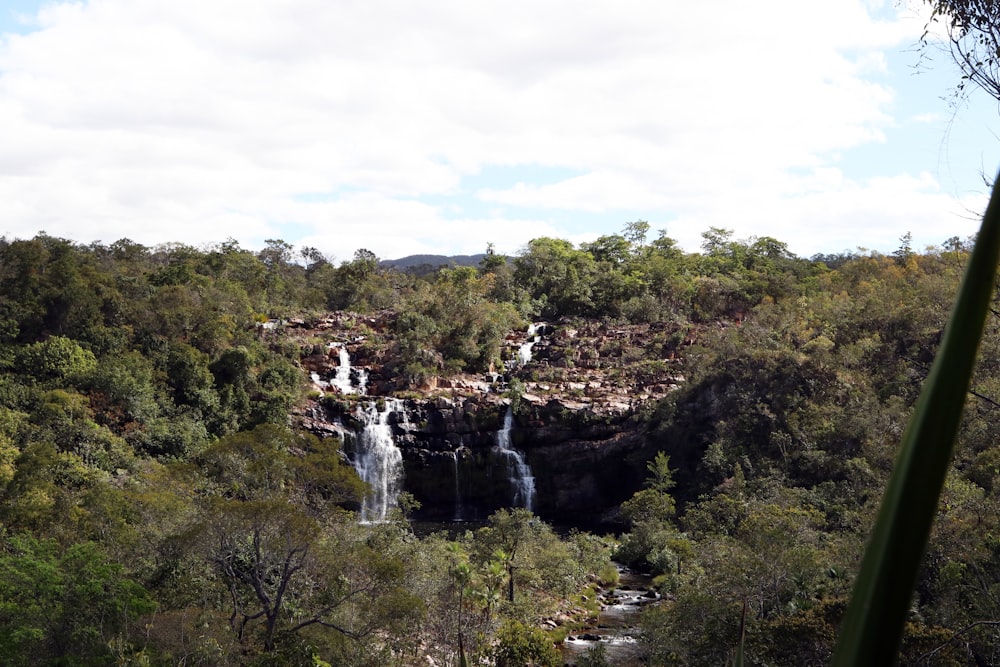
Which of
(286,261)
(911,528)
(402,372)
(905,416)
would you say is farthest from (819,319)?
(286,261)

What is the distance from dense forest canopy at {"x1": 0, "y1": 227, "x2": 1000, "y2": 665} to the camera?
11312mm

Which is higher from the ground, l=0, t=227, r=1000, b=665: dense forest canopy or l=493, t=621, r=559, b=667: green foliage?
l=0, t=227, r=1000, b=665: dense forest canopy

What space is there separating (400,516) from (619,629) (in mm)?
5439

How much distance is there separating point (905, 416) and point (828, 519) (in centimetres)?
396

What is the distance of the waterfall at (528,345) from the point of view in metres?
33.2

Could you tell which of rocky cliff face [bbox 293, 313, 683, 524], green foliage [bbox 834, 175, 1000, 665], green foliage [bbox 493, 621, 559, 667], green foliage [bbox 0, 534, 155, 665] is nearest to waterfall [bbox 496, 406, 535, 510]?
rocky cliff face [bbox 293, 313, 683, 524]

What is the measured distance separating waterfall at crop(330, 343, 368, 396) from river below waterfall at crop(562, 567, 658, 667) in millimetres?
13381

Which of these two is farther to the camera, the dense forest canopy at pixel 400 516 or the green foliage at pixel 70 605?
the dense forest canopy at pixel 400 516

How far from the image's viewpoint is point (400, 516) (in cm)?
1795

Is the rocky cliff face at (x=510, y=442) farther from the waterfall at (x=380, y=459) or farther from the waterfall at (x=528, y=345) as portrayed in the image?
the waterfall at (x=528, y=345)

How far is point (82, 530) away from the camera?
44.7 feet

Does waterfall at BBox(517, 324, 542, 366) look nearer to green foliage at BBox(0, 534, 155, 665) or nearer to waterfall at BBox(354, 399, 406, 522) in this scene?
waterfall at BBox(354, 399, 406, 522)

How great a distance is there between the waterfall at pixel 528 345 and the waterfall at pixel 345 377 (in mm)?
6685

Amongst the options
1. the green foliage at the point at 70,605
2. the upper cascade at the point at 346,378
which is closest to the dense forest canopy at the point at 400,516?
the green foliage at the point at 70,605
